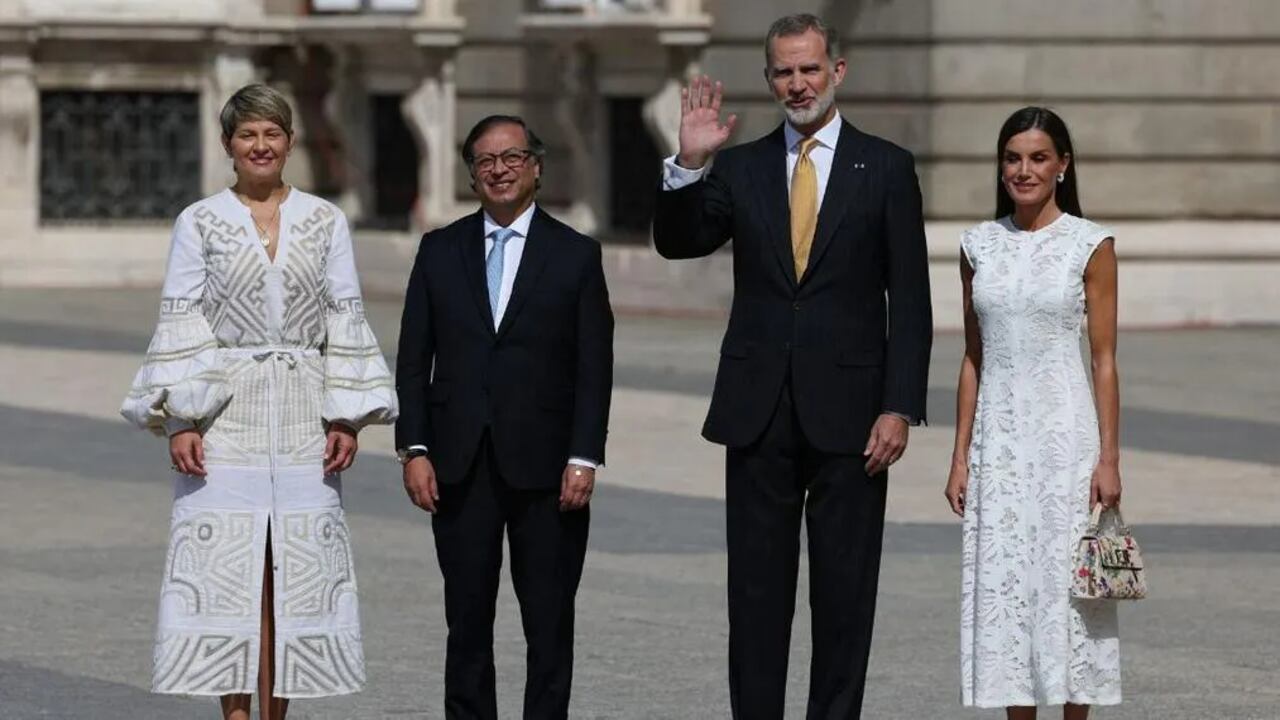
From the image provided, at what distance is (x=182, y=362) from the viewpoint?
8.23 metres

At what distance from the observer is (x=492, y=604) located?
8.44 metres

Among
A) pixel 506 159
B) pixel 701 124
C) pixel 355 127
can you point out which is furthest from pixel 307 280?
pixel 355 127

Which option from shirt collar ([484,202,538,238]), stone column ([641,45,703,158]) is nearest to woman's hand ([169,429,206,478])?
shirt collar ([484,202,538,238])

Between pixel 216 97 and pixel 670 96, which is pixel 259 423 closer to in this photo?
pixel 670 96

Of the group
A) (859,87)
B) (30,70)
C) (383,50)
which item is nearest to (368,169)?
(383,50)

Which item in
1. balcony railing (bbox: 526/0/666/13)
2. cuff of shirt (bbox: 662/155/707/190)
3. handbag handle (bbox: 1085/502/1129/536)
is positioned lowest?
handbag handle (bbox: 1085/502/1129/536)

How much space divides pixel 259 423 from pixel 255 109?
0.80 m

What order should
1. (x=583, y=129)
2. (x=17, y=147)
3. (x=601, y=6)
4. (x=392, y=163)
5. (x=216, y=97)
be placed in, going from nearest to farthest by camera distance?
(x=601, y=6) → (x=583, y=129) → (x=17, y=147) → (x=392, y=163) → (x=216, y=97)

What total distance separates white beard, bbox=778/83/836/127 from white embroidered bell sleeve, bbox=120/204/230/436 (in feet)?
5.07

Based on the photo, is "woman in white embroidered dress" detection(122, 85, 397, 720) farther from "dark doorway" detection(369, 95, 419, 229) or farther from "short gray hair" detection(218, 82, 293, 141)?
"dark doorway" detection(369, 95, 419, 229)

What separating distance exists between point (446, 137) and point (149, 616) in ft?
57.8

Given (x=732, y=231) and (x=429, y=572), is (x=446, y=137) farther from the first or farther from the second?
(x=732, y=231)

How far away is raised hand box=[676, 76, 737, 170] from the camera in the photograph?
801cm

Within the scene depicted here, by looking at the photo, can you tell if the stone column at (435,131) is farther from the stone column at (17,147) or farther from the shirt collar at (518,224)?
the shirt collar at (518,224)
